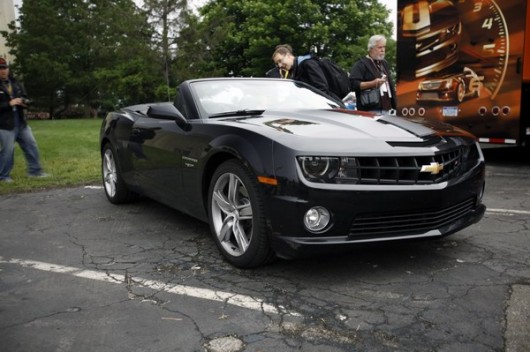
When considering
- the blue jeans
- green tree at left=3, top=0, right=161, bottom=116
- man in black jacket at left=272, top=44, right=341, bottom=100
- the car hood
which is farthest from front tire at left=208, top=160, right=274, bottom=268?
green tree at left=3, top=0, right=161, bottom=116

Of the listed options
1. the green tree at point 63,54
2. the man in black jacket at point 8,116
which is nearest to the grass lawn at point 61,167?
the man in black jacket at point 8,116

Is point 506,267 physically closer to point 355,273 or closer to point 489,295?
point 489,295

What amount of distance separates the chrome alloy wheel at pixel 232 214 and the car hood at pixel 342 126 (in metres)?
0.44

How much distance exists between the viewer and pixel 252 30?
29.1 meters

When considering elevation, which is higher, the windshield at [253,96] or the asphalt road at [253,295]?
the windshield at [253,96]

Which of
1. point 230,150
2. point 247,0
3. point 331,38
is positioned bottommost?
point 230,150

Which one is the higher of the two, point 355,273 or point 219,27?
point 219,27

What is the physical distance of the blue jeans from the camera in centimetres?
745

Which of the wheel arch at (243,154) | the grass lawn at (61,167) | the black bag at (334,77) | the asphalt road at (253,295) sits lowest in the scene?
the asphalt road at (253,295)

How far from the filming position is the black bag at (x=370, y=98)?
20.2 feet

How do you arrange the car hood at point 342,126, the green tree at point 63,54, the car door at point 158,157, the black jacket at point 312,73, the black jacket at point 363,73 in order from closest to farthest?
the car hood at point 342,126 → the car door at point 158,157 → the black jacket at point 312,73 → the black jacket at point 363,73 → the green tree at point 63,54

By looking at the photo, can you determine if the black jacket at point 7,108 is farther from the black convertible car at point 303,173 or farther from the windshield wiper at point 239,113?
the windshield wiper at point 239,113

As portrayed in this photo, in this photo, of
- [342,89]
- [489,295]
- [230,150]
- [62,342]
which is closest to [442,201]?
[489,295]

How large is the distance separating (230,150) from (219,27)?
26049mm
